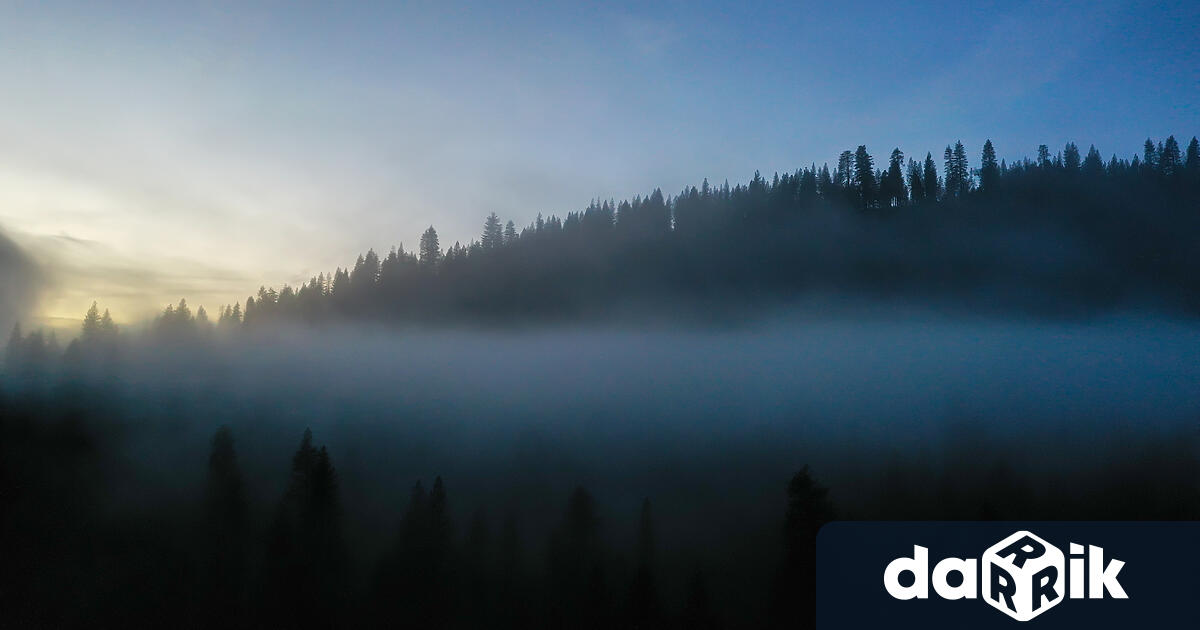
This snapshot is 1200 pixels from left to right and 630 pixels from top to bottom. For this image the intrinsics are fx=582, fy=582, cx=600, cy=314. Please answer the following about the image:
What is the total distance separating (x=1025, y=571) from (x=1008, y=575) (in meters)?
1.04

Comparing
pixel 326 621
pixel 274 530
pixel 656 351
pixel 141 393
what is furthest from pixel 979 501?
pixel 141 393

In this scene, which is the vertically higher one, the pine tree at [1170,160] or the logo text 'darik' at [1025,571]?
the pine tree at [1170,160]

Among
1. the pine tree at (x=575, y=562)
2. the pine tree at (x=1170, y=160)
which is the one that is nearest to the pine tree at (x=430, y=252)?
the pine tree at (x=575, y=562)

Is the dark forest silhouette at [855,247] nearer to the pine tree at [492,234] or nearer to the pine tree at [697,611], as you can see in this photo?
the pine tree at [492,234]

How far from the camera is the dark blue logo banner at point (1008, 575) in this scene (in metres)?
28.7

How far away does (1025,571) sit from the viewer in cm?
2983

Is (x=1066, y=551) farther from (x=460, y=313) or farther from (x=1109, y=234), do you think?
(x=460, y=313)

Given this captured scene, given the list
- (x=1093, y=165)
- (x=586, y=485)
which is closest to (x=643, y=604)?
(x=586, y=485)

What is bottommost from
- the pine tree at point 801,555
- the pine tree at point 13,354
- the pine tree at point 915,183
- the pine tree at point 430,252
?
the pine tree at point 801,555

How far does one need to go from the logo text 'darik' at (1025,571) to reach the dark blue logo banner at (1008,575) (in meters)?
0.06

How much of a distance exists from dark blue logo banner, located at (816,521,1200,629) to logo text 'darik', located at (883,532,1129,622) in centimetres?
6

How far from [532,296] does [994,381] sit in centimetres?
11300

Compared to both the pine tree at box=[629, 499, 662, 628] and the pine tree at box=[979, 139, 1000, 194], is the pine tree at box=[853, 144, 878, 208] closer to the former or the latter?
the pine tree at box=[979, 139, 1000, 194]

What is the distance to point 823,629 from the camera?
33.4m
